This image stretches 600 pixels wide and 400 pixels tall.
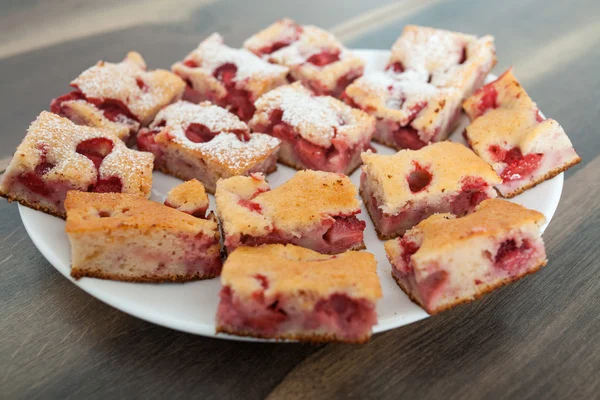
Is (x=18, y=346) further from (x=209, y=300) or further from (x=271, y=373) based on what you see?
(x=271, y=373)

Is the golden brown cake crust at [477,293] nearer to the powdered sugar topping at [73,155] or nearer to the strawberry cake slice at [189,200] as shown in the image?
the strawberry cake slice at [189,200]

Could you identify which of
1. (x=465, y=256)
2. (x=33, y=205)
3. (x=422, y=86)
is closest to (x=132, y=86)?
(x=33, y=205)

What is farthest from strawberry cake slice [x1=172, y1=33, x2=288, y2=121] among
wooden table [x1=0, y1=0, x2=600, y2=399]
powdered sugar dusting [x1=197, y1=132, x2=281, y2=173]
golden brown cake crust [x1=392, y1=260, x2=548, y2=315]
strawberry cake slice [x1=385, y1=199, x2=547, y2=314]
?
golden brown cake crust [x1=392, y1=260, x2=548, y2=315]

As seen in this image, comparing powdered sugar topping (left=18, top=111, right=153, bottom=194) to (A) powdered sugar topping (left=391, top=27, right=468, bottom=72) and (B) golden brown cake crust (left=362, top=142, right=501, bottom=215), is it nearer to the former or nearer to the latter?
(B) golden brown cake crust (left=362, top=142, right=501, bottom=215)

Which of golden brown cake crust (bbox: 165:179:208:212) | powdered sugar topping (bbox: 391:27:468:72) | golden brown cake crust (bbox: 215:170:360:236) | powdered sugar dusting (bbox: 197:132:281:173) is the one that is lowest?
powdered sugar dusting (bbox: 197:132:281:173)

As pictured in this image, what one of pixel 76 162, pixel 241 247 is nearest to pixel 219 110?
pixel 76 162

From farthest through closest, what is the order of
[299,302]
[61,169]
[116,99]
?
[116,99]
[61,169]
[299,302]

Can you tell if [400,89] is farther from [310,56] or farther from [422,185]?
[422,185]
